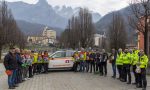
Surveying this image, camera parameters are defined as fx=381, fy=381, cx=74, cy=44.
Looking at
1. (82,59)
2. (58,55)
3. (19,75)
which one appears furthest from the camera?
(58,55)

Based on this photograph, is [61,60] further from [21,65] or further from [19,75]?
[19,75]

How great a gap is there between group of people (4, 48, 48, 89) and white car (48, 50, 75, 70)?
85cm

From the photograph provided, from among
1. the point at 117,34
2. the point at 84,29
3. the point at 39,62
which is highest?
the point at 84,29

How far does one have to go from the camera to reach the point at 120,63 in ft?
67.0

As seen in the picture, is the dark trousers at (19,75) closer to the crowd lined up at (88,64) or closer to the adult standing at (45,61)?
the crowd lined up at (88,64)

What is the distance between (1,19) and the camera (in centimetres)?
5225

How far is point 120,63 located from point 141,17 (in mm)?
8698

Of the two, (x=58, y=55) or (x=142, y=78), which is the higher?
(x=58, y=55)

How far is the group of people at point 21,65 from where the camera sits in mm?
Result: 16953

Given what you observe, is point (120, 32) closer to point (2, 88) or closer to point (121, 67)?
point (121, 67)

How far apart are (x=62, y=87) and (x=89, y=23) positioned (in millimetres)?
41943

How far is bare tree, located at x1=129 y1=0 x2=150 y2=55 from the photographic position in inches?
1038

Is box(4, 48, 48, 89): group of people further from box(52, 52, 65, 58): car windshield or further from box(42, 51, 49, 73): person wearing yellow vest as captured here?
box(52, 52, 65, 58): car windshield

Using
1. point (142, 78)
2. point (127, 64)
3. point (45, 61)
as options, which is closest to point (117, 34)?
point (45, 61)
